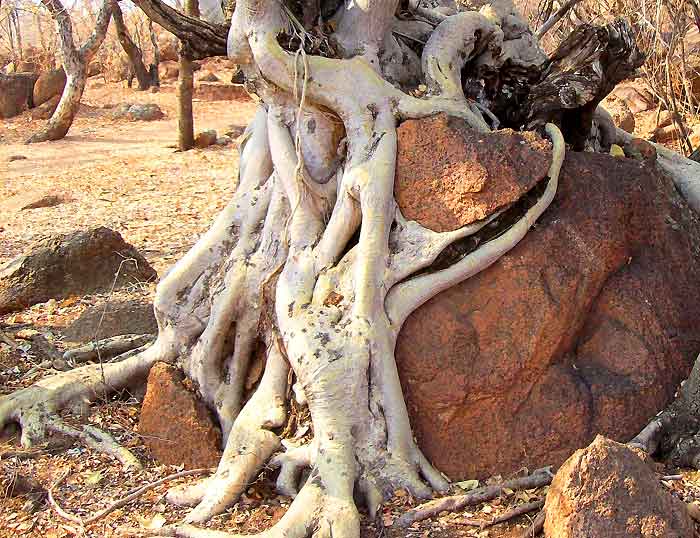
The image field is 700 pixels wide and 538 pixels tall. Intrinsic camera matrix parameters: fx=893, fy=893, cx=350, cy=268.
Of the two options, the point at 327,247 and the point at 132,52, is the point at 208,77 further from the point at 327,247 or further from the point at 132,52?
the point at 327,247

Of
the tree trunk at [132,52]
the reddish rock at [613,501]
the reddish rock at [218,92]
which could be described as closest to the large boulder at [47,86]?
the tree trunk at [132,52]

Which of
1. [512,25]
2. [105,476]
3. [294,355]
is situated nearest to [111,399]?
[105,476]

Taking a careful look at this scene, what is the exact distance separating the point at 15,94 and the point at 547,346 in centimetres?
1731

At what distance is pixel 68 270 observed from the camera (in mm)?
6914

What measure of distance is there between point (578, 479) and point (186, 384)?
211 cm

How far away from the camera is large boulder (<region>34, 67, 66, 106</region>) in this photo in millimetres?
19094

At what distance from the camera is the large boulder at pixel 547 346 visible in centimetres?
369

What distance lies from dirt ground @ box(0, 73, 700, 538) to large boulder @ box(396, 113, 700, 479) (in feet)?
1.00

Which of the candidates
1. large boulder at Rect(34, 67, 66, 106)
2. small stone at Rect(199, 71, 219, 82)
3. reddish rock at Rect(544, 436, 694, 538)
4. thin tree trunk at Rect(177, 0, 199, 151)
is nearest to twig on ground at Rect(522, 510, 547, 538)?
reddish rock at Rect(544, 436, 694, 538)

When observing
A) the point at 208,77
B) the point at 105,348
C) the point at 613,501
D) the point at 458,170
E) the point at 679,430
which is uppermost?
the point at 458,170

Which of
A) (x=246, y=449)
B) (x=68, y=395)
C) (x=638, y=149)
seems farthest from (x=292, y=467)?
(x=638, y=149)

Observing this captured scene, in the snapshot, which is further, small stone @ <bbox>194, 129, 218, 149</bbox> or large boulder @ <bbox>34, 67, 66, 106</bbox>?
large boulder @ <bbox>34, 67, 66, 106</bbox>

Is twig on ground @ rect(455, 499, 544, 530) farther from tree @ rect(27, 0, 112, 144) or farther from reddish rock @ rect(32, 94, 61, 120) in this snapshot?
reddish rock @ rect(32, 94, 61, 120)

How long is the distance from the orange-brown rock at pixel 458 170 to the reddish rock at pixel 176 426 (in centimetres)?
138
